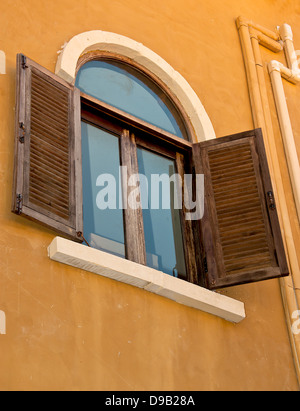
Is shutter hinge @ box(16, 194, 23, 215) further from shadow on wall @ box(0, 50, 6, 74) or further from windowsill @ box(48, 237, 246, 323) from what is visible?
shadow on wall @ box(0, 50, 6, 74)

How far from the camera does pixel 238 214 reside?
23.3 ft

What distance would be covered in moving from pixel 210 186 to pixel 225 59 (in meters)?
1.78

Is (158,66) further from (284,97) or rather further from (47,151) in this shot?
(47,151)

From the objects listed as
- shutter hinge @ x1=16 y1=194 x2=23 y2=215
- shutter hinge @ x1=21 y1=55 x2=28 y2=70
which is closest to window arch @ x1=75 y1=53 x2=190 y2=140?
shutter hinge @ x1=21 y1=55 x2=28 y2=70

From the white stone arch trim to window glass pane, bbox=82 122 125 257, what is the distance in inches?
29.5

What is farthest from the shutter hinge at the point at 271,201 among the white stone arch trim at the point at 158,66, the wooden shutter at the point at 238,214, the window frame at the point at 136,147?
the white stone arch trim at the point at 158,66

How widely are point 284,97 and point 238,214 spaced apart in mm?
2112

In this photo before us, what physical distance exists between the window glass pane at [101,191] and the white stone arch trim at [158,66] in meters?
0.75

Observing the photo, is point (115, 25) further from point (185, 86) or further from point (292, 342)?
point (292, 342)

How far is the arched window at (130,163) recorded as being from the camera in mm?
6863

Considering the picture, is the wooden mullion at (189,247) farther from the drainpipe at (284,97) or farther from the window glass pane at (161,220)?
the drainpipe at (284,97)

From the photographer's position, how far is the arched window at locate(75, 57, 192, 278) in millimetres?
6863

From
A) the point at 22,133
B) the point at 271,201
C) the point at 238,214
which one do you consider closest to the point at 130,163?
the point at 238,214

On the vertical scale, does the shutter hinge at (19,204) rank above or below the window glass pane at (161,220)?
below
